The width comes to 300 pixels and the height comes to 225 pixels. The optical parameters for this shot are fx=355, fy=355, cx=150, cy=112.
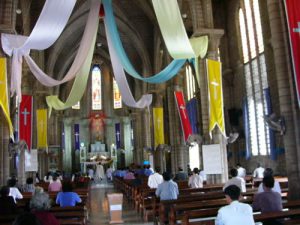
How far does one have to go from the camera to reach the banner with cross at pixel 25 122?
608 inches

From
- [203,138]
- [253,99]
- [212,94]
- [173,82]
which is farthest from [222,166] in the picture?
[173,82]

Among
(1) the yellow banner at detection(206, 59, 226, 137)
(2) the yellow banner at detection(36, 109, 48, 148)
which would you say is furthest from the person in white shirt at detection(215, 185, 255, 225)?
(2) the yellow banner at detection(36, 109, 48, 148)

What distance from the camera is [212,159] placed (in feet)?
41.6

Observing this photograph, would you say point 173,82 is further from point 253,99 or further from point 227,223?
point 227,223

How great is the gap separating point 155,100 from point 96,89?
16.2 meters

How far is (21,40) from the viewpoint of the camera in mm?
10312

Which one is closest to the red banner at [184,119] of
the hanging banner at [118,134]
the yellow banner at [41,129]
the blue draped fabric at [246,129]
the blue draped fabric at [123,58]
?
the blue draped fabric at [246,129]

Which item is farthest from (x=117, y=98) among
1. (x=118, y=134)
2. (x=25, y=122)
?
(x=25, y=122)

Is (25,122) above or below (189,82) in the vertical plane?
below

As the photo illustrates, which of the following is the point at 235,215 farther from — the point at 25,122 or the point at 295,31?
the point at 25,122

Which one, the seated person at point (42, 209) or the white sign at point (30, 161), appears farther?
the white sign at point (30, 161)

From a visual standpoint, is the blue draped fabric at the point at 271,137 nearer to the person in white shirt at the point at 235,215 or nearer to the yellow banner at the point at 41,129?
the yellow banner at the point at 41,129

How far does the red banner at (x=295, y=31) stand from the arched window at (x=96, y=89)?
118ft

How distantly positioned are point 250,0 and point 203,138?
9.60 metres
